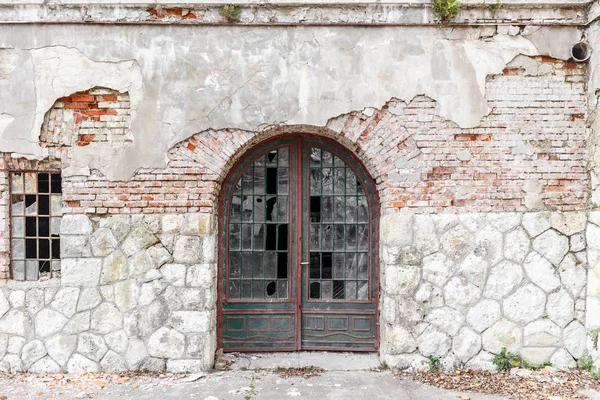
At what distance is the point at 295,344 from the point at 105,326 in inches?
82.2

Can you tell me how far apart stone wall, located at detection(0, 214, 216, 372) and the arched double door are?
0.54m

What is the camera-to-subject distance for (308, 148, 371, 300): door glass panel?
5215 millimetres

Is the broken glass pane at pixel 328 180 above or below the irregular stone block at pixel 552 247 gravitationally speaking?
above

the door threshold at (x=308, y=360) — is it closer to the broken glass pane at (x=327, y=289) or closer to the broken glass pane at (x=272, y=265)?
the broken glass pane at (x=327, y=289)

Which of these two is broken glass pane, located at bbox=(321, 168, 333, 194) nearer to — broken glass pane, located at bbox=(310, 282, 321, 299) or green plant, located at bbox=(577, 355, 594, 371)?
broken glass pane, located at bbox=(310, 282, 321, 299)

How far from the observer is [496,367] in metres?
4.77

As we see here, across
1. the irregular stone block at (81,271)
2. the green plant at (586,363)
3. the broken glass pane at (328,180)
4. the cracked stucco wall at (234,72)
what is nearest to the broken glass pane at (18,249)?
the irregular stone block at (81,271)

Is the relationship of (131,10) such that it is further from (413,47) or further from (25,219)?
(413,47)

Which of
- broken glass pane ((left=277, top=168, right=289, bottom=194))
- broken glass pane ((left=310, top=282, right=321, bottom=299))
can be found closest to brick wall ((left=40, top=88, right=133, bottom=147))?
broken glass pane ((left=277, top=168, right=289, bottom=194))

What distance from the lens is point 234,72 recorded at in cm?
475

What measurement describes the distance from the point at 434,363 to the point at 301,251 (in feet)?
6.12

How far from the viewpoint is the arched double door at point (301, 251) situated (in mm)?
5184

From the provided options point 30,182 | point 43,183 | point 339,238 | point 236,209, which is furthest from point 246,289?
point 30,182

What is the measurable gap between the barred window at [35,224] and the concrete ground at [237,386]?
113 centimetres
